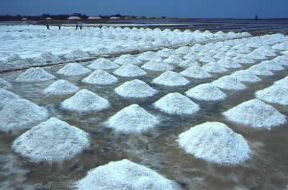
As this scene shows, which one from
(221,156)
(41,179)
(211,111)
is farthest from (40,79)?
(221,156)

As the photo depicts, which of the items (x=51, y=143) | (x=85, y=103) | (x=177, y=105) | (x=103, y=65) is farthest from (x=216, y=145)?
(x=103, y=65)

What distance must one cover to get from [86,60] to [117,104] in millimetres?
4579

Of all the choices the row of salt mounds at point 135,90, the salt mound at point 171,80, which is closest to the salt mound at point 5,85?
the row of salt mounds at point 135,90

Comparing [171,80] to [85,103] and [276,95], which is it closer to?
[276,95]

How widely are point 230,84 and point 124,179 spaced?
4.50 m

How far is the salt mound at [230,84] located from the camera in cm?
702

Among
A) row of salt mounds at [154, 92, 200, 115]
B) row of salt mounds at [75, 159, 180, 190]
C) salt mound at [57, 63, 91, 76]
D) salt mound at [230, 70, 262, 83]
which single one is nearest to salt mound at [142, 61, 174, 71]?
salt mound at [57, 63, 91, 76]

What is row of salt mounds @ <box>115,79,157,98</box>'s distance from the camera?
6335 millimetres

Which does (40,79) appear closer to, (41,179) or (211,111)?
(211,111)

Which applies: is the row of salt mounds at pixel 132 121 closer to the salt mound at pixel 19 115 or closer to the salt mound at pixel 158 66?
the salt mound at pixel 19 115

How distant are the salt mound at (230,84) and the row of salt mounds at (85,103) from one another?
257cm

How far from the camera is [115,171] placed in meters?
3.29

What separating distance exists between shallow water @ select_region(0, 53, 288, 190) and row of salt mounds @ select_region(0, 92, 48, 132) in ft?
0.62

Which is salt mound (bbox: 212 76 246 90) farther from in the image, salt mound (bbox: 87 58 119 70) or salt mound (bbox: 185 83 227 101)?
salt mound (bbox: 87 58 119 70)
